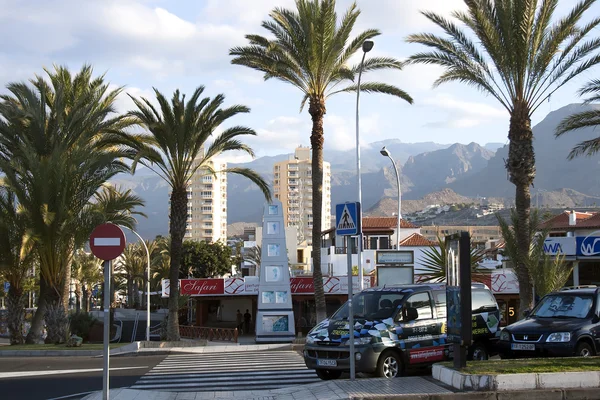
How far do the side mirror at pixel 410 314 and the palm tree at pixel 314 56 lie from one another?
1318cm

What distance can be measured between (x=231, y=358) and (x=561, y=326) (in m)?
11.0

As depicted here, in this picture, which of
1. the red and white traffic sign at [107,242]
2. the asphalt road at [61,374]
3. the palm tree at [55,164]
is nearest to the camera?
the red and white traffic sign at [107,242]

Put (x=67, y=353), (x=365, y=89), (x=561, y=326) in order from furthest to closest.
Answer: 1. (x=365, y=89)
2. (x=67, y=353)
3. (x=561, y=326)

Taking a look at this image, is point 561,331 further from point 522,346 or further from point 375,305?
point 375,305

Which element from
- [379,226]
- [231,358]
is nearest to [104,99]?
[231,358]

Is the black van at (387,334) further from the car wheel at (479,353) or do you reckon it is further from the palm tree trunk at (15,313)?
the palm tree trunk at (15,313)

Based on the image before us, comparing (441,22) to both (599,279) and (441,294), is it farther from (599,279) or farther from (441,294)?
(599,279)

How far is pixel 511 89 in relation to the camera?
2123 cm

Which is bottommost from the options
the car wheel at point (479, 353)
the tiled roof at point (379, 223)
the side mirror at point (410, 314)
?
the car wheel at point (479, 353)

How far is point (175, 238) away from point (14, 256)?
695cm

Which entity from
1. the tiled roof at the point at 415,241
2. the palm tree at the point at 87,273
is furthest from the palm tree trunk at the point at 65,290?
the tiled roof at the point at 415,241

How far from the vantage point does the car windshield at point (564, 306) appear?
47.7ft

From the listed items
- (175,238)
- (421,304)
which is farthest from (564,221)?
(421,304)

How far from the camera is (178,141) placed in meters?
26.0
